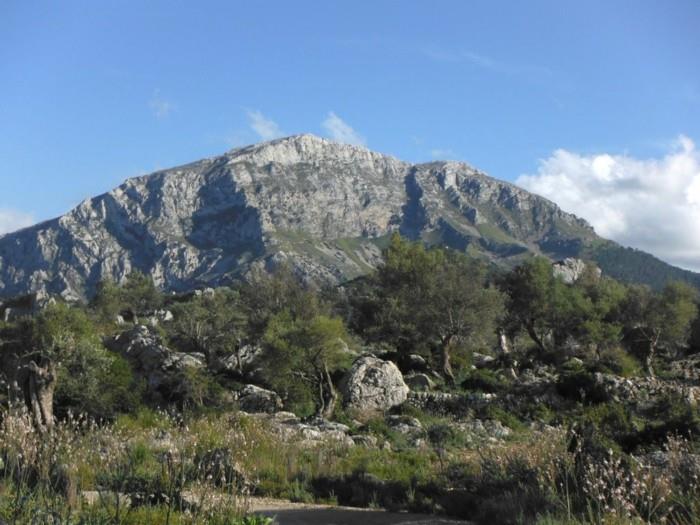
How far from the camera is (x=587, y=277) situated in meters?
72.1

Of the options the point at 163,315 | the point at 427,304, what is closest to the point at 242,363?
the point at 427,304

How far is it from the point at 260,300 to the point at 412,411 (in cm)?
3200

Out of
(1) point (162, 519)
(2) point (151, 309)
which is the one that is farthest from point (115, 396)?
(2) point (151, 309)

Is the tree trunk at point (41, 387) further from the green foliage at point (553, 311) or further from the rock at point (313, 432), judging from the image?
the green foliage at point (553, 311)

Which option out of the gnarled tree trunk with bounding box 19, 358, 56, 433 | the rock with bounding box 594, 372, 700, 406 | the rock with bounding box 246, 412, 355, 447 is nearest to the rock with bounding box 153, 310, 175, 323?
the rock with bounding box 246, 412, 355, 447

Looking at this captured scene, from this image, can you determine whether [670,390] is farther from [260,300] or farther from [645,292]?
[260,300]

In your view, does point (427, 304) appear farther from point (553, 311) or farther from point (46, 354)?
point (46, 354)

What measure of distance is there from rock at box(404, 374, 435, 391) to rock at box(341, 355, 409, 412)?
3860mm

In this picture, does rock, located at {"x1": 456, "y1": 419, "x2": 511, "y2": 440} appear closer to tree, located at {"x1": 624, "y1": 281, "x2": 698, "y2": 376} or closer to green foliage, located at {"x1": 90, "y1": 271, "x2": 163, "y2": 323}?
tree, located at {"x1": 624, "y1": 281, "x2": 698, "y2": 376}

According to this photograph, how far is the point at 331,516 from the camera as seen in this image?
10648 mm

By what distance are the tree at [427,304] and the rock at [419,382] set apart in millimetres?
2422

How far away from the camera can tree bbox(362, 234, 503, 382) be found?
144 feet

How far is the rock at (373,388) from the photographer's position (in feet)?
100

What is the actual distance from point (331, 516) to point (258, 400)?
69.1ft
